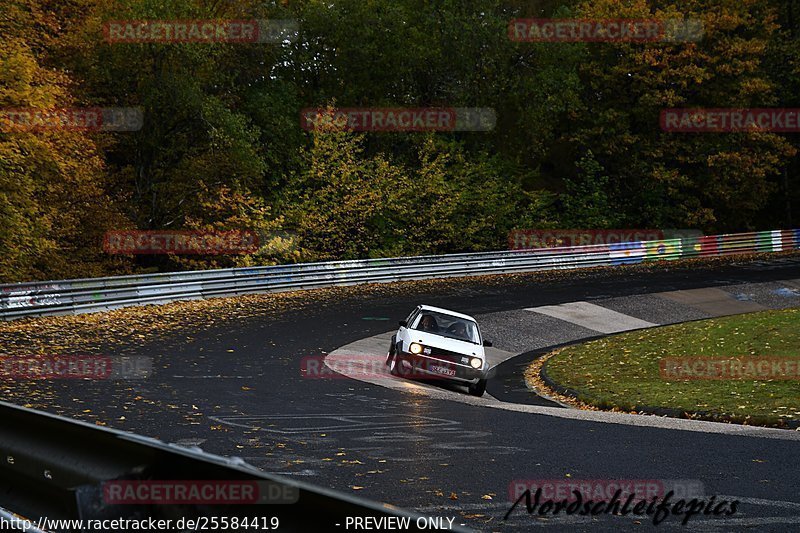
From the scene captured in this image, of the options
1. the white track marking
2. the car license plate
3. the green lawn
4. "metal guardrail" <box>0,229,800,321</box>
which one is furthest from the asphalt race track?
the white track marking

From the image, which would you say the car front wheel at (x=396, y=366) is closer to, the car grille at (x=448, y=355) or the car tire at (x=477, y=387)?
the car grille at (x=448, y=355)

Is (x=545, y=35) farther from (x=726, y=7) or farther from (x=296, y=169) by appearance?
(x=296, y=169)

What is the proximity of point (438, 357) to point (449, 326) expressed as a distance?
119cm

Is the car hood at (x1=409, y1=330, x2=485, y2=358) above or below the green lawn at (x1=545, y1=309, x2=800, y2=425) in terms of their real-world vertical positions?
above

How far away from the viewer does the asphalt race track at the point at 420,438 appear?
725cm

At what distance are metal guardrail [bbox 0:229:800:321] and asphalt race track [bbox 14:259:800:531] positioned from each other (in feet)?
17.1

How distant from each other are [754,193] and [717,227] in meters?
3.66

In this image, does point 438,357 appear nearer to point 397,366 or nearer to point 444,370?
point 444,370

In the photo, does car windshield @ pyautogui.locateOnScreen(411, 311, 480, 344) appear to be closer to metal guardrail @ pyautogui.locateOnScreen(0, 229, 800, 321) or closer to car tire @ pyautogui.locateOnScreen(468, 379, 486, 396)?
car tire @ pyautogui.locateOnScreen(468, 379, 486, 396)

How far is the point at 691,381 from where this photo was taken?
16.4 m

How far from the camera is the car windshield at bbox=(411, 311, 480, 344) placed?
17.1 metres

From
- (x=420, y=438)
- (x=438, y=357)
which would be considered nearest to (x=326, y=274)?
(x=438, y=357)

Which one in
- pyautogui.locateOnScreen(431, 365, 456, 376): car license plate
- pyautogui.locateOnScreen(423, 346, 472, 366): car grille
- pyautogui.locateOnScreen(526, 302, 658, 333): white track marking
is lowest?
pyautogui.locateOnScreen(526, 302, 658, 333): white track marking

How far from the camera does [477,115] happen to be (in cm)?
4988
